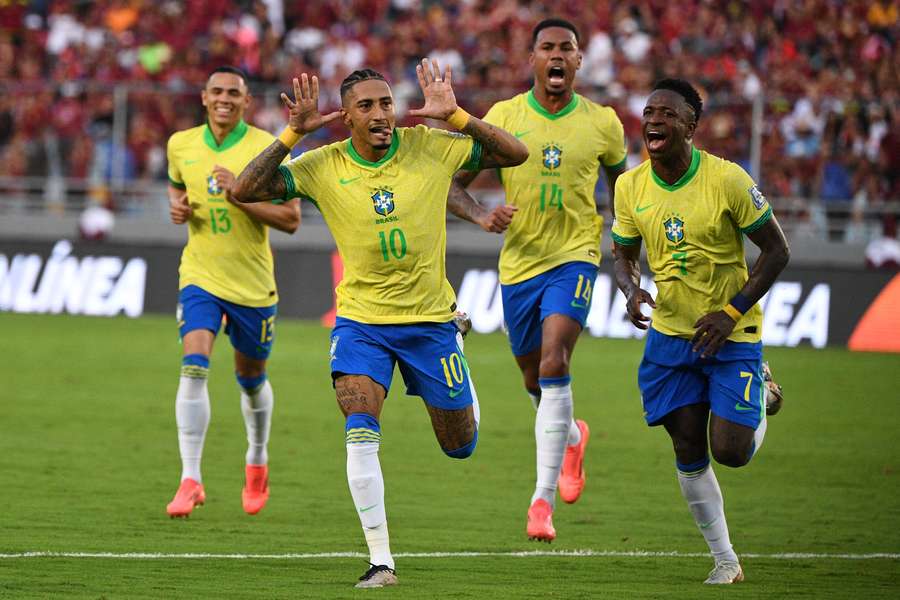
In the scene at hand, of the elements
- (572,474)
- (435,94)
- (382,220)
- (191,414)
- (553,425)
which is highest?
(435,94)

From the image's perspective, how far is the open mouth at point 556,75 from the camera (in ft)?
32.9

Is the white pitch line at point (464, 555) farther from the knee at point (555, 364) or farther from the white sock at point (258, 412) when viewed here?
the white sock at point (258, 412)

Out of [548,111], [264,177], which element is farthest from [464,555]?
[548,111]

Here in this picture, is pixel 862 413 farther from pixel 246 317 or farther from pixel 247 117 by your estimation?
pixel 247 117

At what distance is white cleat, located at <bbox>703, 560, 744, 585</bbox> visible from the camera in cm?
778

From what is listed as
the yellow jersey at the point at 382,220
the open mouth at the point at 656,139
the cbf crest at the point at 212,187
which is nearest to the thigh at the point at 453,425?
the yellow jersey at the point at 382,220

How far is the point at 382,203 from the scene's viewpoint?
798 cm

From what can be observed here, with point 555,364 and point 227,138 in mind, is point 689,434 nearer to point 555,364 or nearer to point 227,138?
point 555,364

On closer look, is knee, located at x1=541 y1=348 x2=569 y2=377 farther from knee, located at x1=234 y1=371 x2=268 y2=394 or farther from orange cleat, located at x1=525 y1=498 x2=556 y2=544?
knee, located at x1=234 y1=371 x2=268 y2=394

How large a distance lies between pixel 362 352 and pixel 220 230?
309 cm

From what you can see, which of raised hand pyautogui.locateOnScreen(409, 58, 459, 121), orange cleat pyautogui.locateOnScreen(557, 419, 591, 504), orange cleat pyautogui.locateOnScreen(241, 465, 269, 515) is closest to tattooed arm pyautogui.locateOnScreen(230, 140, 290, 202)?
raised hand pyautogui.locateOnScreen(409, 58, 459, 121)

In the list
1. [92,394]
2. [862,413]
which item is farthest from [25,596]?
[862,413]

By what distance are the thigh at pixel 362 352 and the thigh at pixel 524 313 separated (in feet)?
7.11

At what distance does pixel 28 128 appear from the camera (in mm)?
25453
